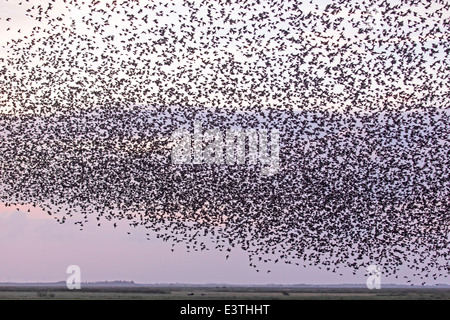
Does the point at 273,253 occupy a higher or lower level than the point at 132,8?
lower

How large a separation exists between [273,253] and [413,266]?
5.63 meters

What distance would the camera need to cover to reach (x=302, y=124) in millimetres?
33969

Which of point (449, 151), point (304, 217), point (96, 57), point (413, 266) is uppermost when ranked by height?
point (96, 57)

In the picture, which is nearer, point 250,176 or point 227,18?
point 227,18

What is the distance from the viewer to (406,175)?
112 ft

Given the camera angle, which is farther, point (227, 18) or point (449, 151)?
point (449, 151)

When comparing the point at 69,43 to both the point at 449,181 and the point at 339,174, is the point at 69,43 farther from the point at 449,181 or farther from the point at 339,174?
the point at 449,181

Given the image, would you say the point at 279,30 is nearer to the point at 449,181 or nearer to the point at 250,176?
the point at 250,176

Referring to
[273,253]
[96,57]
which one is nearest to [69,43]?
Result: [96,57]

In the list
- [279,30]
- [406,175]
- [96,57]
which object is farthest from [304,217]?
[96,57]

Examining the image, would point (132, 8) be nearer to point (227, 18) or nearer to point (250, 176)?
point (227, 18)

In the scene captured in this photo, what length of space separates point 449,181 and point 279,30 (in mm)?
9695

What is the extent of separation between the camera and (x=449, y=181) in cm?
3425

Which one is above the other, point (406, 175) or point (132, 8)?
point (132, 8)
